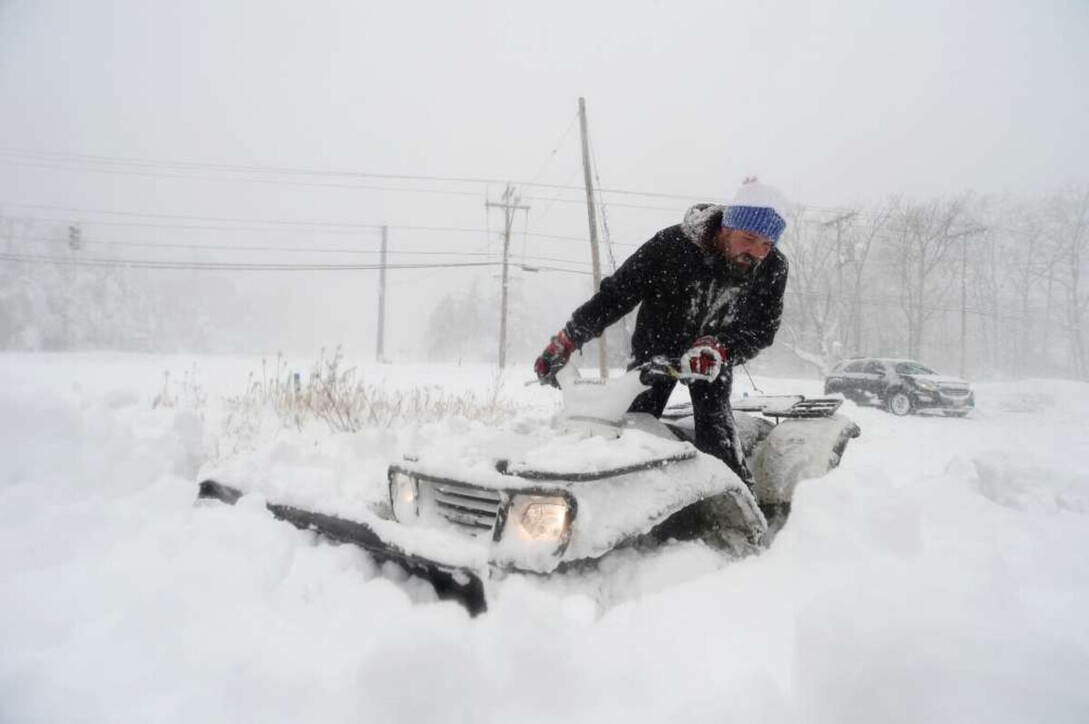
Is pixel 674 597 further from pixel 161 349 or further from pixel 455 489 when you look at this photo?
pixel 161 349

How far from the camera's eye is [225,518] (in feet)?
6.42

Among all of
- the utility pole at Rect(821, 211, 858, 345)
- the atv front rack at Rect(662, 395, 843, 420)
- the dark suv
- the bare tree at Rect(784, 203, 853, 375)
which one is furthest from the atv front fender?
the utility pole at Rect(821, 211, 858, 345)

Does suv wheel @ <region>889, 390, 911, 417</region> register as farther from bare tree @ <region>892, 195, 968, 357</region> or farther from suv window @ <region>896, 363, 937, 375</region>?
bare tree @ <region>892, 195, 968, 357</region>

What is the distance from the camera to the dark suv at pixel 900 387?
16.3 m

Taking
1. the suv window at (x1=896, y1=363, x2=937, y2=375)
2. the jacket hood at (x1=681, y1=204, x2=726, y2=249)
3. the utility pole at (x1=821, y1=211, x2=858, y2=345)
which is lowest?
the suv window at (x1=896, y1=363, x2=937, y2=375)

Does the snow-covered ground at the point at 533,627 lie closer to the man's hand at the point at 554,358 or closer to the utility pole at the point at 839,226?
the man's hand at the point at 554,358


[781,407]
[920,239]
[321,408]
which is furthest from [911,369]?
[920,239]

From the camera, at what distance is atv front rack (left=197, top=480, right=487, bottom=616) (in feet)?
4.68

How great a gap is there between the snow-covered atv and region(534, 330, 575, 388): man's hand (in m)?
0.12

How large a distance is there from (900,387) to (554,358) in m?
17.8

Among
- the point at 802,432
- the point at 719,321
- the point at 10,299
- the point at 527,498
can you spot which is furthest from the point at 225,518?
the point at 10,299

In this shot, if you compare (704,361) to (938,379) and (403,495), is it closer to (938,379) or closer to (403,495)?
(403,495)

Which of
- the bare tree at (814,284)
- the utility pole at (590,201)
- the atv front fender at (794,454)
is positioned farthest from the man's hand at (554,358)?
the bare tree at (814,284)

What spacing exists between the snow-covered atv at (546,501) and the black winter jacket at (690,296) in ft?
1.90
